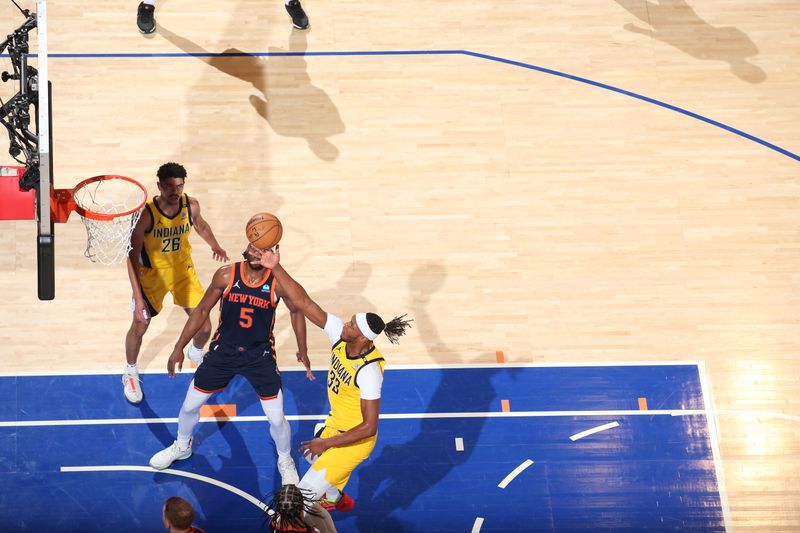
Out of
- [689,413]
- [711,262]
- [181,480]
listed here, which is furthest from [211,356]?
[711,262]

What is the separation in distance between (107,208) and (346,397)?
383 centimetres

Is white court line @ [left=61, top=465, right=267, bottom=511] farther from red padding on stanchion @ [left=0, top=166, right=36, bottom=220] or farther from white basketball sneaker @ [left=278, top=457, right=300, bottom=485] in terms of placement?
red padding on stanchion @ [left=0, top=166, right=36, bottom=220]

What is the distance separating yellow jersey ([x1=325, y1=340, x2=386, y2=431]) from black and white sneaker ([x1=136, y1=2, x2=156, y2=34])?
18.1 ft

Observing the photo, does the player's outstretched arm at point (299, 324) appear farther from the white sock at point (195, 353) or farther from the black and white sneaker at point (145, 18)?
the black and white sneaker at point (145, 18)

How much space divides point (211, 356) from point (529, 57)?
5.80m

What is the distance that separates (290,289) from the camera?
6574 millimetres

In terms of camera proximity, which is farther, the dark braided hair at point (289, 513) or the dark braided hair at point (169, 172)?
the dark braided hair at point (169, 172)

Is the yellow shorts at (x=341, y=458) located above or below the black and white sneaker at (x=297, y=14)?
below

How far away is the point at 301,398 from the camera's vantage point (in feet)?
26.3

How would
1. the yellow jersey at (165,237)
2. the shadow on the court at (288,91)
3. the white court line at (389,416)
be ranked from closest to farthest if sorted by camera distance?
the yellow jersey at (165,237) → the white court line at (389,416) → the shadow on the court at (288,91)

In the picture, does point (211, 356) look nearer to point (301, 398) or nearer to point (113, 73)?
point (301, 398)

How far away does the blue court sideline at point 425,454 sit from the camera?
7297 millimetres

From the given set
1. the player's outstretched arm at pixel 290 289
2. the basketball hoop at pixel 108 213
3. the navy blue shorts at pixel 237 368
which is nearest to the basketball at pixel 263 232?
the player's outstretched arm at pixel 290 289

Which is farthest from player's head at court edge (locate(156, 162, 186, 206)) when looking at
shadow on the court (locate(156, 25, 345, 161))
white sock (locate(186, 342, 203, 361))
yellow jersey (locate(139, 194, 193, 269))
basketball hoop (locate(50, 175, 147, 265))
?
shadow on the court (locate(156, 25, 345, 161))
